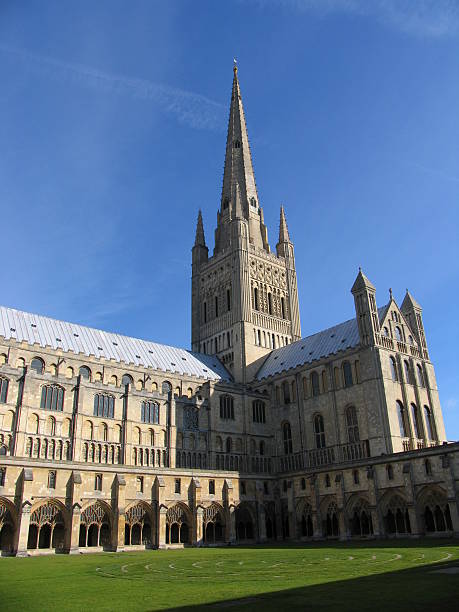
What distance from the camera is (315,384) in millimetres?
72688

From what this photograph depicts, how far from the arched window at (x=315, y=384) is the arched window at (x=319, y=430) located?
298 cm

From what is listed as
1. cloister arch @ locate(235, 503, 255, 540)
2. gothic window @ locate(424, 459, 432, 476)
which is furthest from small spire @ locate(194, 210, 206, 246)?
gothic window @ locate(424, 459, 432, 476)

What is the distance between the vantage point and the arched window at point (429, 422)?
216 ft

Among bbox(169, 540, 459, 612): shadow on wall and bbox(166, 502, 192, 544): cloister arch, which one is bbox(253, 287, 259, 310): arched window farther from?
bbox(169, 540, 459, 612): shadow on wall

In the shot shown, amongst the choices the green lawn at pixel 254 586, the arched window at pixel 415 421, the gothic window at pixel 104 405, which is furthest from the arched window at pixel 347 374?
the green lawn at pixel 254 586

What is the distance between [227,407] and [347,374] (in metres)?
17.5

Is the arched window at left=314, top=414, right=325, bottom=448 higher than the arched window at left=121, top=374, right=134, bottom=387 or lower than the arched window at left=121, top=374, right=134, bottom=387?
lower

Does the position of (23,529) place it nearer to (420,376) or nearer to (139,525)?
(139,525)

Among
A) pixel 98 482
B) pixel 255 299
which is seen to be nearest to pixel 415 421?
pixel 255 299

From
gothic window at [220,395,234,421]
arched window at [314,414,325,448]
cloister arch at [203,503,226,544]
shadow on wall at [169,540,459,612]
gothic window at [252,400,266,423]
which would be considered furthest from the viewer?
gothic window at [252,400,266,423]

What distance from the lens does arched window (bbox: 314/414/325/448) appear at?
6938 cm

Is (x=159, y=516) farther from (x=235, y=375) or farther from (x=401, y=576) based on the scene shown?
(x=401, y=576)

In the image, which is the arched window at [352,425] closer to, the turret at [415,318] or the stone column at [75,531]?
the turret at [415,318]

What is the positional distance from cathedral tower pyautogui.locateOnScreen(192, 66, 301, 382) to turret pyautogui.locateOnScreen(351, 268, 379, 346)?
22323mm
